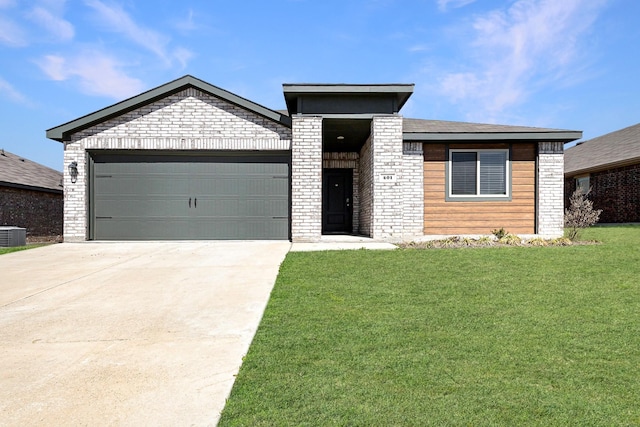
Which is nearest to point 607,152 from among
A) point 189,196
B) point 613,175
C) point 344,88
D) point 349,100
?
point 613,175

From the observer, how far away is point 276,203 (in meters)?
10.7

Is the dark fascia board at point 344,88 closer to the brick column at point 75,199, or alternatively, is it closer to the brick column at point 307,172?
the brick column at point 307,172

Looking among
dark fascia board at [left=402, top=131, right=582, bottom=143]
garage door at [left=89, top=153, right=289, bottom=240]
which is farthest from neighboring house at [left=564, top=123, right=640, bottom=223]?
garage door at [left=89, top=153, right=289, bottom=240]

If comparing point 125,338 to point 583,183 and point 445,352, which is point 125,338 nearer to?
point 445,352

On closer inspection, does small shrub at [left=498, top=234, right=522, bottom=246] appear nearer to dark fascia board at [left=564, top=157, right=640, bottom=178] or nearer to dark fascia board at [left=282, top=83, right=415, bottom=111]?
dark fascia board at [left=282, top=83, right=415, bottom=111]

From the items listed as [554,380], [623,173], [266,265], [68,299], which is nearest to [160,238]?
[266,265]

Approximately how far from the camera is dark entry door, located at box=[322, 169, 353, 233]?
13625 millimetres

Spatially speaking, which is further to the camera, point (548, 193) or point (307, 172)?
point (548, 193)

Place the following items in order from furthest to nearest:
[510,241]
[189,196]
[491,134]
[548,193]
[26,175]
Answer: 1. [26,175]
2. [548,193]
3. [491,134]
4. [189,196]
5. [510,241]

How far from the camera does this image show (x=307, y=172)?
986cm

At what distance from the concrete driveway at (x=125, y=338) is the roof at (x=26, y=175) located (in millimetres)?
8974

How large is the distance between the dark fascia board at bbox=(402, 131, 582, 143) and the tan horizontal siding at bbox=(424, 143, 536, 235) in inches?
15.2

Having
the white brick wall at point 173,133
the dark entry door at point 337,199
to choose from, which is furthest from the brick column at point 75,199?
the dark entry door at point 337,199

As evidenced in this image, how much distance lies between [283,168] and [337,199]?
3518 millimetres
